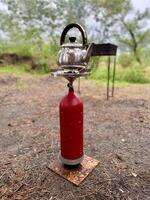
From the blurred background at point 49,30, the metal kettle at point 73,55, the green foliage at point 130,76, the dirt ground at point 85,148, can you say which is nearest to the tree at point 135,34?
the blurred background at point 49,30

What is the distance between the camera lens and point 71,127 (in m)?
1.47

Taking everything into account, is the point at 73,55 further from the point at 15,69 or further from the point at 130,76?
the point at 15,69

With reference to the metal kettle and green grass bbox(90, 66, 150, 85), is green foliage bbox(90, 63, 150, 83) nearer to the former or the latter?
green grass bbox(90, 66, 150, 85)

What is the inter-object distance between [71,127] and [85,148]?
0.56 metres

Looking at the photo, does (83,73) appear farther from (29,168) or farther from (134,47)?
(134,47)

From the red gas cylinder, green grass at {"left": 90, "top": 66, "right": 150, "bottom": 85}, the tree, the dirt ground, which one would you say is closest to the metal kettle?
the red gas cylinder

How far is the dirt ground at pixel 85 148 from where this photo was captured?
4.59ft

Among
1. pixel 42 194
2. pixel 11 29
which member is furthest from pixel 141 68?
pixel 42 194

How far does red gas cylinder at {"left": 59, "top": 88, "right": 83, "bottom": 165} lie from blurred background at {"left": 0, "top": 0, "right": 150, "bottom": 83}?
4.68 meters

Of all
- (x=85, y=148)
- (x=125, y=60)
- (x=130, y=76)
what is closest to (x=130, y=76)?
(x=130, y=76)

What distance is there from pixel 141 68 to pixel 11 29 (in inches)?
167

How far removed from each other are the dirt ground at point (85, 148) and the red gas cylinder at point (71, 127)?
167 millimetres

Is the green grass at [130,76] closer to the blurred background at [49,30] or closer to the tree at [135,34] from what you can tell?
the blurred background at [49,30]

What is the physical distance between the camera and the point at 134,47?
27.7ft
